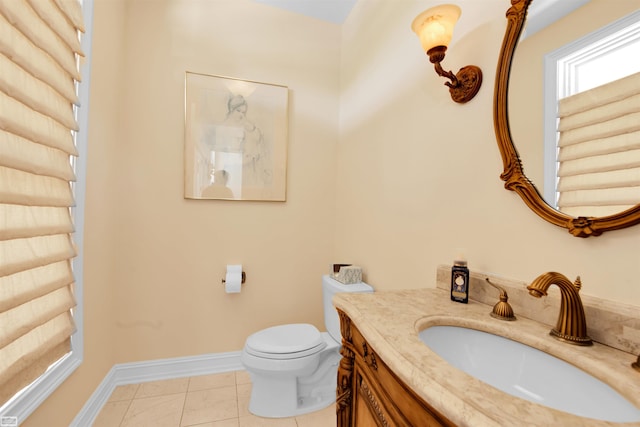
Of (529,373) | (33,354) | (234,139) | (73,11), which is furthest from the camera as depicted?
(234,139)

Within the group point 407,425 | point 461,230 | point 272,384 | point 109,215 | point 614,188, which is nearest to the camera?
point 407,425

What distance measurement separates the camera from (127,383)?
1.93 m

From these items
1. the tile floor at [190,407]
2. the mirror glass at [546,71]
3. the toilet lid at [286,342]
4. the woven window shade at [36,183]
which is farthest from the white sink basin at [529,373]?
the woven window shade at [36,183]

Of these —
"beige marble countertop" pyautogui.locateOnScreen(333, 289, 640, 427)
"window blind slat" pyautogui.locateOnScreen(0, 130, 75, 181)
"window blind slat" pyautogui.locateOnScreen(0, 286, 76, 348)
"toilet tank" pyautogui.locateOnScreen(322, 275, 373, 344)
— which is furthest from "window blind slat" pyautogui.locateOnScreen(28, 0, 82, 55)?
"toilet tank" pyautogui.locateOnScreen(322, 275, 373, 344)

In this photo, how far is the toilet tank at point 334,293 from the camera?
1.74m

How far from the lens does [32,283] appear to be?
1.05 meters

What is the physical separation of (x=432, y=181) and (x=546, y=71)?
21.9 inches

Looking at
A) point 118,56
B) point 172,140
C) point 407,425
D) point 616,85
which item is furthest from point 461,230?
point 118,56

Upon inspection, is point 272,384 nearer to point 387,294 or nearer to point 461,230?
point 387,294

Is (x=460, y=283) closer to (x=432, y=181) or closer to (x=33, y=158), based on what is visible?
(x=432, y=181)

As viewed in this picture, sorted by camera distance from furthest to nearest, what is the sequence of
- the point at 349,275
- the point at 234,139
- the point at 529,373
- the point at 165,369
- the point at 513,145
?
the point at 234,139, the point at 165,369, the point at 349,275, the point at 513,145, the point at 529,373

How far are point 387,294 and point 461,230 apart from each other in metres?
0.42

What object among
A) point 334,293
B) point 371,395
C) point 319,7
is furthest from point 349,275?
point 319,7

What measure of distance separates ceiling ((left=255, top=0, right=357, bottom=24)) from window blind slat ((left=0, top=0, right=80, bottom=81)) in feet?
4.98
